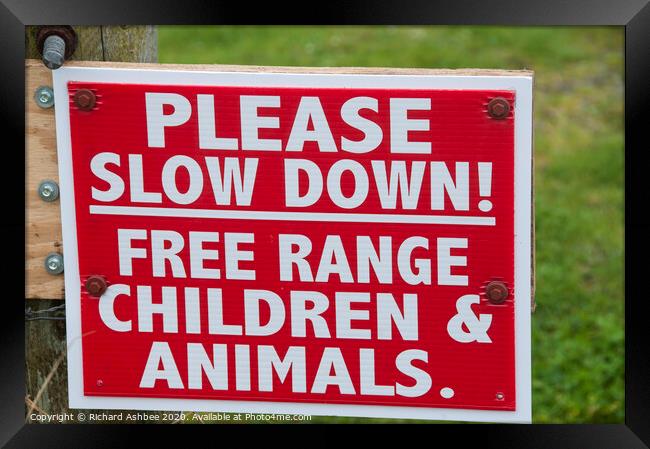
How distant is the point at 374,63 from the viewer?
8.12 meters

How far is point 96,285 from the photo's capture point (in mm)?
2414

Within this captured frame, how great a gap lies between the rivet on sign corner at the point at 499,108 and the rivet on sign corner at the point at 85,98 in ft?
3.13

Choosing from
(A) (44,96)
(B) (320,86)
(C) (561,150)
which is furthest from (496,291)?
(C) (561,150)

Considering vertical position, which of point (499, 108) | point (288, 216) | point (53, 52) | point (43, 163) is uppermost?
point (53, 52)

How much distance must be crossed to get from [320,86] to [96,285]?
0.75 meters

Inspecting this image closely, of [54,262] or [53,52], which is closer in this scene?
[53,52]

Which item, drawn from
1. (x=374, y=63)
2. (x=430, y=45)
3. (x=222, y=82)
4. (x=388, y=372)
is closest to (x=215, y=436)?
(x=388, y=372)

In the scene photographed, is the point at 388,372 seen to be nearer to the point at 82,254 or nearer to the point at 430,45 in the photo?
the point at 82,254

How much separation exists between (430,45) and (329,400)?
6.51 metres

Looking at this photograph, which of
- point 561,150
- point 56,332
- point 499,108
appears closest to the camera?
point 499,108

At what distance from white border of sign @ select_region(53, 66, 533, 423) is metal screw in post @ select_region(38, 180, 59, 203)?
1.0 inches

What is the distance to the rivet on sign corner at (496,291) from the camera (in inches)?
91.7

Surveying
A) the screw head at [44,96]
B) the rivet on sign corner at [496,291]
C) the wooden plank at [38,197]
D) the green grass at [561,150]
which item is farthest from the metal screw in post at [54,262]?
the green grass at [561,150]

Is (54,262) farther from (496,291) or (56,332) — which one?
(496,291)
